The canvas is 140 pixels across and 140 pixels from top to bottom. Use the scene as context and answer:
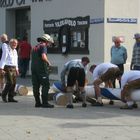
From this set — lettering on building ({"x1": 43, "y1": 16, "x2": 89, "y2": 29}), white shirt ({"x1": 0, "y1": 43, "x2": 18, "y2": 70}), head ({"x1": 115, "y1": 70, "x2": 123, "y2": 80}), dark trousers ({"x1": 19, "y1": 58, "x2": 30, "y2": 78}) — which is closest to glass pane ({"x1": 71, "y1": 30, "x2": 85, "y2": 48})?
lettering on building ({"x1": 43, "y1": 16, "x2": 89, "y2": 29})

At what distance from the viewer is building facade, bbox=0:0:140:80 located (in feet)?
67.2

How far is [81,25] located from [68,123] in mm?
10884

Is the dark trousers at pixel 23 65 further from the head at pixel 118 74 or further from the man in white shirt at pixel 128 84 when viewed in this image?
the man in white shirt at pixel 128 84

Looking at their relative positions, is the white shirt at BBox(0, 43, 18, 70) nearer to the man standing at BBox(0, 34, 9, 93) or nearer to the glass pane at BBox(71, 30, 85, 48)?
the man standing at BBox(0, 34, 9, 93)

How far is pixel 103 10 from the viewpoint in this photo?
20344 millimetres

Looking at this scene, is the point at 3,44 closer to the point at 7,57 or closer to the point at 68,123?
the point at 7,57

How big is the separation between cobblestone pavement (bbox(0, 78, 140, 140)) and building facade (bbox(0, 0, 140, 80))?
660cm

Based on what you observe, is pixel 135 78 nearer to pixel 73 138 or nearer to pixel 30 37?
pixel 73 138

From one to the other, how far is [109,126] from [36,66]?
3571 millimetres

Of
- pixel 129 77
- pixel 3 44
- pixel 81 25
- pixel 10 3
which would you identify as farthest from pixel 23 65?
pixel 129 77

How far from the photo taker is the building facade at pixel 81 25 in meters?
20.5

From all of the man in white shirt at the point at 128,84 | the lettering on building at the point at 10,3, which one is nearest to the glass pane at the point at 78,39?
the lettering on building at the point at 10,3

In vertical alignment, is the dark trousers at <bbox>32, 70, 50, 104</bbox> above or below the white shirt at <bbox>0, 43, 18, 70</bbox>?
below

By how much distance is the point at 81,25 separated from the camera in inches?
851
